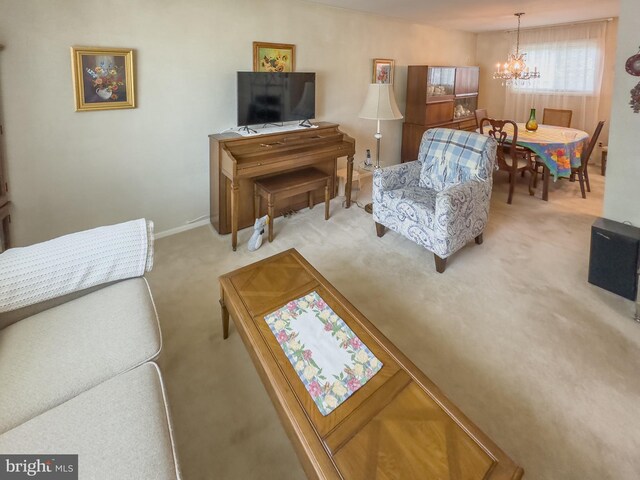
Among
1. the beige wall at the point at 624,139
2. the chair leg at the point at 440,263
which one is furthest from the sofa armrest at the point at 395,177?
the beige wall at the point at 624,139

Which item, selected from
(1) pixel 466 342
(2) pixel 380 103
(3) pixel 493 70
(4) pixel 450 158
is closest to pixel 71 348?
(1) pixel 466 342

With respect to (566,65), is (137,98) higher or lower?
lower

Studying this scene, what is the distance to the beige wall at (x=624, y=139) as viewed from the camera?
2.27m

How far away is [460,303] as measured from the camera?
2.44m

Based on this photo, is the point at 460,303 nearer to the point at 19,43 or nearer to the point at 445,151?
the point at 445,151

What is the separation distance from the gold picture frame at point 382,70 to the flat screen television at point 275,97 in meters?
1.28

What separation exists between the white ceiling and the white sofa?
3488mm

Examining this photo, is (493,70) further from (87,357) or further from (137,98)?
(87,357)

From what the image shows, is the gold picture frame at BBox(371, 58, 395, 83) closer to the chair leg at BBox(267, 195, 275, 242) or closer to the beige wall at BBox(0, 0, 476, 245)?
the beige wall at BBox(0, 0, 476, 245)

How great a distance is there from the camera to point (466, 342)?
6.84ft

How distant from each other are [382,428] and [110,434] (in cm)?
83

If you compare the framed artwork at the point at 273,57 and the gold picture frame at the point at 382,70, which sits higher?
the gold picture frame at the point at 382,70

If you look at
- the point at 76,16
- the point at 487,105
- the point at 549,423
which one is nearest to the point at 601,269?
the point at 549,423

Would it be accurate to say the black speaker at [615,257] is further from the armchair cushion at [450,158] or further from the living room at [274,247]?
the armchair cushion at [450,158]
